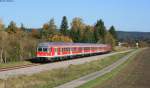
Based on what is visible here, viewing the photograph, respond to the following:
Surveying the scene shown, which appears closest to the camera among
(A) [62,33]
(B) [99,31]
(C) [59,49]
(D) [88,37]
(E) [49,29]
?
(C) [59,49]

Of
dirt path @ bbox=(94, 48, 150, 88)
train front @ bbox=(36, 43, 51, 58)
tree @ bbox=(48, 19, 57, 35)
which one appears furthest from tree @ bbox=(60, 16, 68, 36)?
dirt path @ bbox=(94, 48, 150, 88)

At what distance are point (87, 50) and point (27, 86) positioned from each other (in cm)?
5766

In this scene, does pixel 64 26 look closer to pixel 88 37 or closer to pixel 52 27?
pixel 88 37

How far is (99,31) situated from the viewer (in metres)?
176

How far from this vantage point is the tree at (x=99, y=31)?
165800 mm

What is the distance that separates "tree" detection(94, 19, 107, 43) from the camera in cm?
16580

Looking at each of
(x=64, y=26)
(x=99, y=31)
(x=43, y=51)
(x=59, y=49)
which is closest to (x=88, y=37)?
(x=64, y=26)

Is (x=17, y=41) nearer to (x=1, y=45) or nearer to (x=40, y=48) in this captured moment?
(x=1, y=45)

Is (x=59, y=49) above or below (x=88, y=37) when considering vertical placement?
below

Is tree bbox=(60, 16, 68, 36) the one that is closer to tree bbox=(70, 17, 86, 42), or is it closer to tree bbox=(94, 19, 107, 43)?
tree bbox=(70, 17, 86, 42)

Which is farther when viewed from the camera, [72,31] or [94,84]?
[72,31]

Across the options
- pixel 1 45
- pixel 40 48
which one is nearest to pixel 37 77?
pixel 40 48

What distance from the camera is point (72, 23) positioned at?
6658 inches

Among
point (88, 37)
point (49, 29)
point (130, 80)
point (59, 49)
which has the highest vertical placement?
point (49, 29)
